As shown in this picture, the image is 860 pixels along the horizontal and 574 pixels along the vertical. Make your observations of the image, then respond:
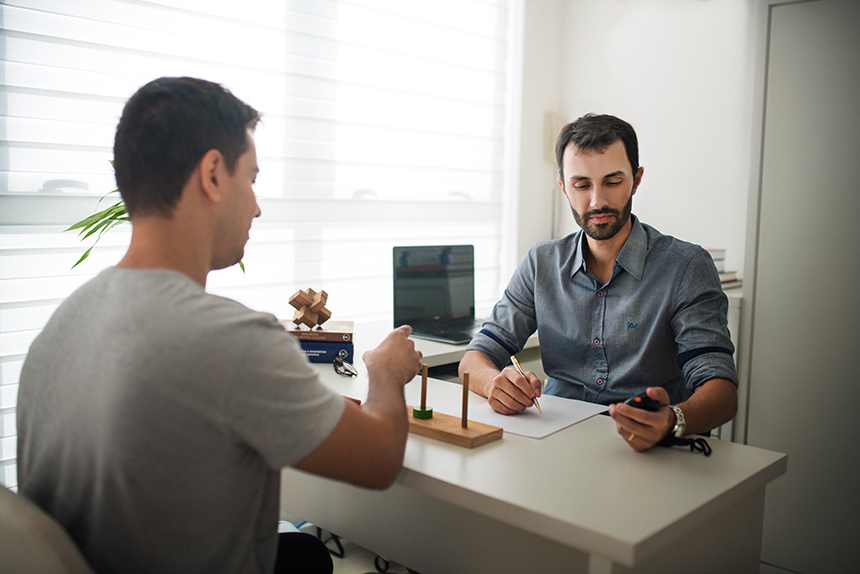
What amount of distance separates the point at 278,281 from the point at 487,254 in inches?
54.3

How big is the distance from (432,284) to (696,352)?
50.2 inches

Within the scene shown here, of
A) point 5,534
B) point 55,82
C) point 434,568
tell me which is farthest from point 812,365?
point 55,82

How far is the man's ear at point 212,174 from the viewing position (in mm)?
995

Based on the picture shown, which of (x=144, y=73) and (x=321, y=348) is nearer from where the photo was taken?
(x=321, y=348)

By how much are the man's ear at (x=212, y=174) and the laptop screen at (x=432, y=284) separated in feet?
5.06

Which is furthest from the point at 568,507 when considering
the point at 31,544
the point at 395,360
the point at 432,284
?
the point at 432,284

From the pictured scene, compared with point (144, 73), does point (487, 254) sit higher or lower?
lower

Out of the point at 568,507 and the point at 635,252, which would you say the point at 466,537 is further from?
the point at 635,252

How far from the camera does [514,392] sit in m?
1.44

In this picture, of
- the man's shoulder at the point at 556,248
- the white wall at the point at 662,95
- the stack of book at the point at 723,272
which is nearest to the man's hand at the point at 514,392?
the man's shoulder at the point at 556,248

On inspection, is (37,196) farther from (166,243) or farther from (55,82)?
(166,243)

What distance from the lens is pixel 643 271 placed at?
1.80 meters

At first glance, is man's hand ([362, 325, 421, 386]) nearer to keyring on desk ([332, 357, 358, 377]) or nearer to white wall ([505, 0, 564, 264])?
keyring on desk ([332, 357, 358, 377])

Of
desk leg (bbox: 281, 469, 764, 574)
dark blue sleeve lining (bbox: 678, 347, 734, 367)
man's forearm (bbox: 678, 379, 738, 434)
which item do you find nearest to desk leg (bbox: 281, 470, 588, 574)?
desk leg (bbox: 281, 469, 764, 574)
